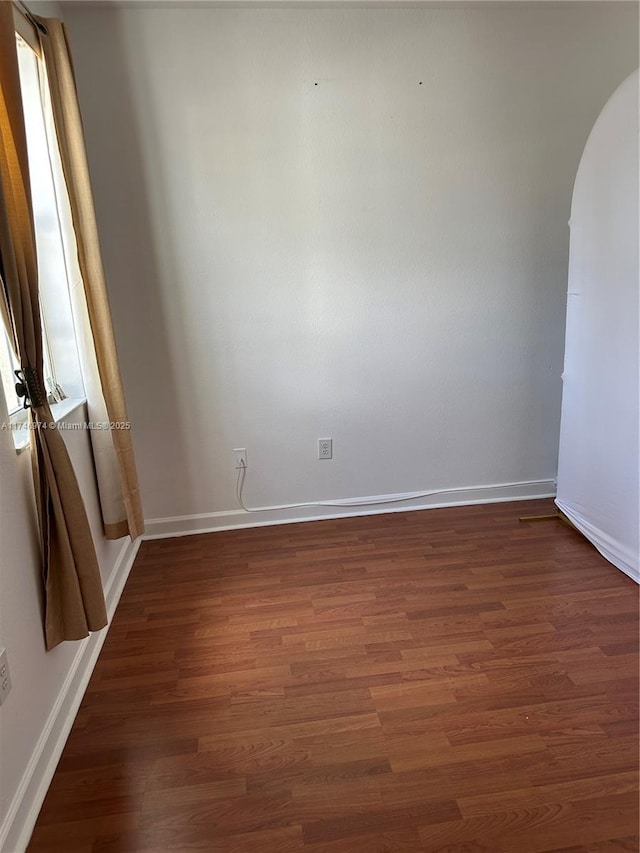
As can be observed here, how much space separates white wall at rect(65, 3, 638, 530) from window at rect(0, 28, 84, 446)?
42cm

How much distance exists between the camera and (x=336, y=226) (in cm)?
255

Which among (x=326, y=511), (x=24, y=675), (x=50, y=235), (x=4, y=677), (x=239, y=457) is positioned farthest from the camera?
(x=326, y=511)

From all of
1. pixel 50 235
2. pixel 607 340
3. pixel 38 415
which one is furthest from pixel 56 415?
pixel 607 340

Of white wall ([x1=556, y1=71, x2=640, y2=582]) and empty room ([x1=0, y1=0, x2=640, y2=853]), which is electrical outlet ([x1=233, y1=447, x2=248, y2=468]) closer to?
empty room ([x1=0, y1=0, x2=640, y2=853])

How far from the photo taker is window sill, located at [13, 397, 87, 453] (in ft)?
4.94

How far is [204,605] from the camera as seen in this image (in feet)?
7.23

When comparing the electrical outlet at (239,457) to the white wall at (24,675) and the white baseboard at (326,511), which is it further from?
the white wall at (24,675)

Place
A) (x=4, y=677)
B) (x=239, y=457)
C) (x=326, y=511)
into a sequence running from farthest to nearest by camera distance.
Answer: (x=326, y=511) < (x=239, y=457) < (x=4, y=677)

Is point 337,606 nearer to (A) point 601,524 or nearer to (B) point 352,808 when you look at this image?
(B) point 352,808

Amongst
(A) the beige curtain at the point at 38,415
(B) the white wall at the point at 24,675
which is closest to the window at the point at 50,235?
(A) the beige curtain at the point at 38,415

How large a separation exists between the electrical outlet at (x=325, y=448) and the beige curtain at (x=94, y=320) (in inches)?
39.4

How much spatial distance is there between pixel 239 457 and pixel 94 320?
1.04 m

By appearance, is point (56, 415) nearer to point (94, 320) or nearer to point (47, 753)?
point (94, 320)

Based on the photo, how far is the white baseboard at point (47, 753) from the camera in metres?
1.25
